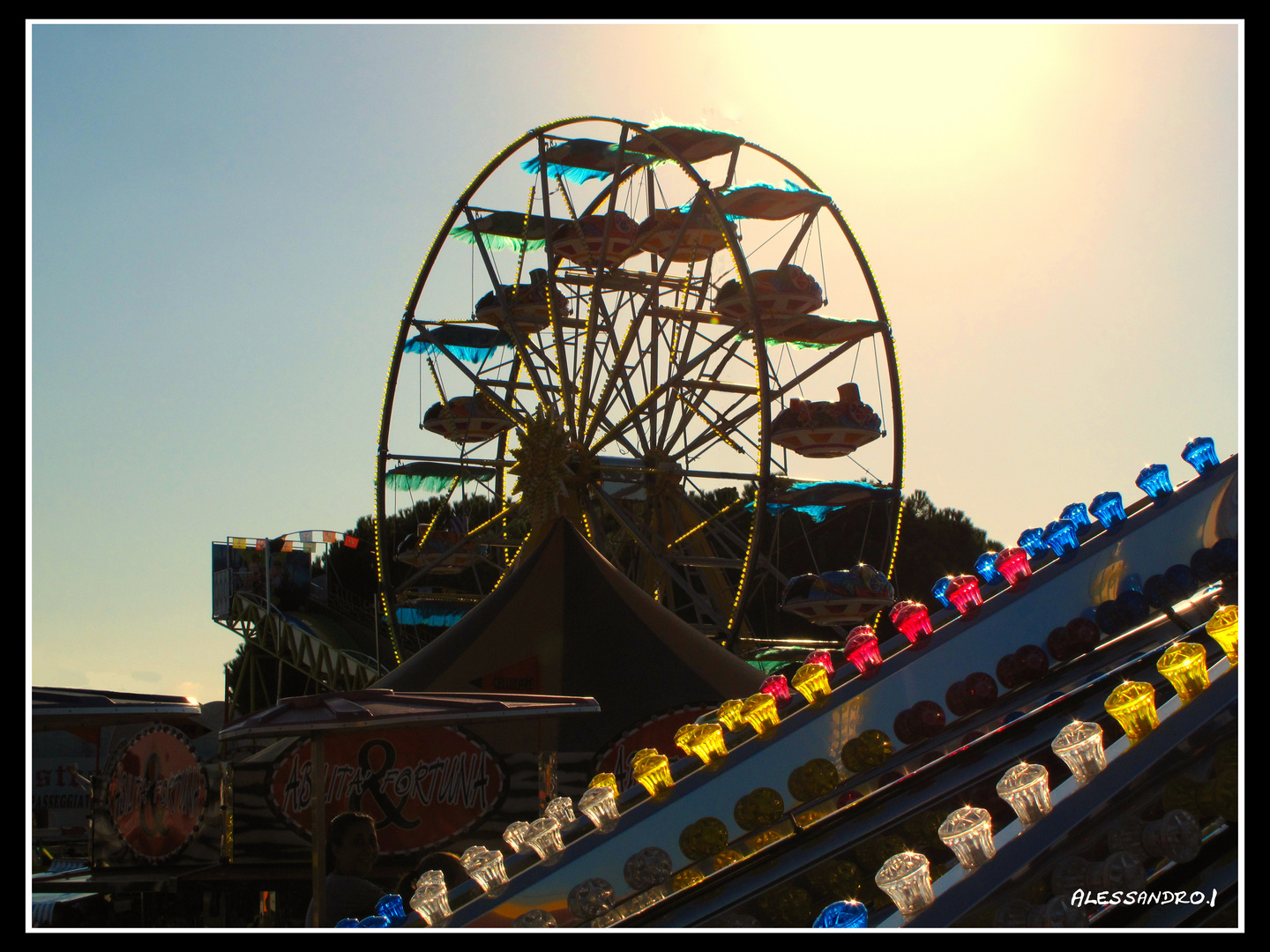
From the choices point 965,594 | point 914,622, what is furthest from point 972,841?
point 965,594

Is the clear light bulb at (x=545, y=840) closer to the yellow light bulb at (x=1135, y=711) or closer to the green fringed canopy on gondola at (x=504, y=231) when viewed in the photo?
the yellow light bulb at (x=1135, y=711)

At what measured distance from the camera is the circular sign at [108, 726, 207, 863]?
9.85 meters

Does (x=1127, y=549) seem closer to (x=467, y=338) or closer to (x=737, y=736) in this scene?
(x=737, y=736)

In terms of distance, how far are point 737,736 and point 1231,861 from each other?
276 centimetres

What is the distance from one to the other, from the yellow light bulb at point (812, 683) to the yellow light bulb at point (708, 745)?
46 centimetres

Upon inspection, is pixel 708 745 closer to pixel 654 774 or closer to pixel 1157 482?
pixel 654 774

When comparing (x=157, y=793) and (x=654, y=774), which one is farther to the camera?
(x=157, y=793)

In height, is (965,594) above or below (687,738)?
above

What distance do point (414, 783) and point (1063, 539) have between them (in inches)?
194

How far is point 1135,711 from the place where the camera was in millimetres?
3137

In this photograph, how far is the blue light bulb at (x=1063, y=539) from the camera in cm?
563

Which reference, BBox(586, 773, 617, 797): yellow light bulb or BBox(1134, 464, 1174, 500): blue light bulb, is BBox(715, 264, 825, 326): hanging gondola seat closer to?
BBox(1134, 464, 1174, 500): blue light bulb

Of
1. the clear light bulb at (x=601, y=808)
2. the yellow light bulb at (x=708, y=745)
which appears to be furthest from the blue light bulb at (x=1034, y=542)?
the clear light bulb at (x=601, y=808)

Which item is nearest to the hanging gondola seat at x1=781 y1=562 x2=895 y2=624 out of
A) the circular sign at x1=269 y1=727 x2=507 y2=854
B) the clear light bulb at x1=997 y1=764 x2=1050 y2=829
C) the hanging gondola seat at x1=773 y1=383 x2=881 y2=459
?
the hanging gondola seat at x1=773 y1=383 x2=881 y2=459
